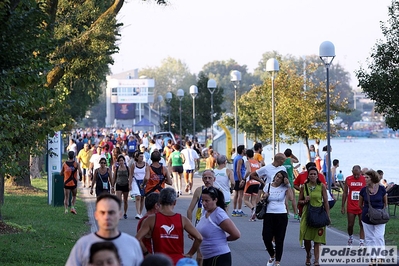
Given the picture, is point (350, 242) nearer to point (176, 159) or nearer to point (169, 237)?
point (169, 237)

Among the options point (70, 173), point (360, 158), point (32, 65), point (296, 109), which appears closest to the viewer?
point (32, 65)

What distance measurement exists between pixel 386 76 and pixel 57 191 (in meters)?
9.30

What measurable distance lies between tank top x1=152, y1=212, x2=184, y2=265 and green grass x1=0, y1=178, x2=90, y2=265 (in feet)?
16.0

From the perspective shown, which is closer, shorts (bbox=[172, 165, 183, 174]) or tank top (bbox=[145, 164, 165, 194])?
tank top (bbox=[145, 164, 165, 194])

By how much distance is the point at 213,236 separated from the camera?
883 cm

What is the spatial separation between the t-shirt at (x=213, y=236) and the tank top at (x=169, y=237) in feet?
2.93

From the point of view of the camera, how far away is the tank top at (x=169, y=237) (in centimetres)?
788

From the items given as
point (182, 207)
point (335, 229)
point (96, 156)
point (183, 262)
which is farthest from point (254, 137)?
point (183, 262)

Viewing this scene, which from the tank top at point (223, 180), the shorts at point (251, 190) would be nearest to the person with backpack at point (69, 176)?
the shorts at point (251, 190)

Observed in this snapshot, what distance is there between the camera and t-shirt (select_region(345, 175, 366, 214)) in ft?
50.1

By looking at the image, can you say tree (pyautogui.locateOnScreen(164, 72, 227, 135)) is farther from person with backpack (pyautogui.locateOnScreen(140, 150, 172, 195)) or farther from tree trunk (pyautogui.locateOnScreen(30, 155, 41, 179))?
person with backpack (pyautogui.locateOnScreen(140, 150, 172, 195))

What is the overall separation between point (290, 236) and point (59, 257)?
217 inches

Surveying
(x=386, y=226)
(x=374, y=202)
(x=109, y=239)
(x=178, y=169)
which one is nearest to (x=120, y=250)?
(x=109, y=239)

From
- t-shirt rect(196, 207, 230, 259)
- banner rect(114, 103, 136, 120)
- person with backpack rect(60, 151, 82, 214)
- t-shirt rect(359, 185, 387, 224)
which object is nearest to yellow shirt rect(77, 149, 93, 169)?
person with backpack rect(60, 151, 82, 214)
